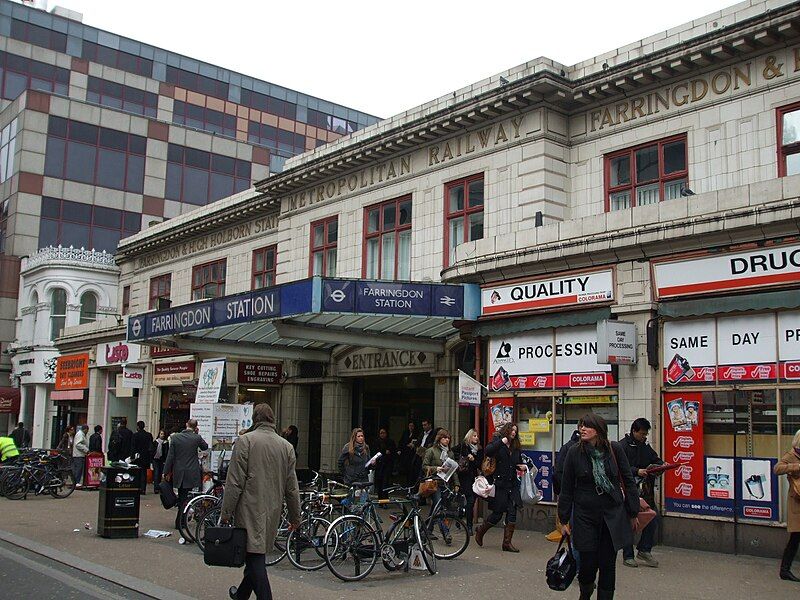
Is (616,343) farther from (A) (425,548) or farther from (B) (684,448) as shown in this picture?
(A) (425,548)

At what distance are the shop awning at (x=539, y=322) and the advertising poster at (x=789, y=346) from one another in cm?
277

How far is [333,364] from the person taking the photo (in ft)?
76.1

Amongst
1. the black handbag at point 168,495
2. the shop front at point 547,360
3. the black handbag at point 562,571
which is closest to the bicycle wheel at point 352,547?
the black handbag at point 562,571

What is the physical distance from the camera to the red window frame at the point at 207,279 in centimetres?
2903

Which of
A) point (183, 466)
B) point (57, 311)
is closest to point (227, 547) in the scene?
point (183, 466)

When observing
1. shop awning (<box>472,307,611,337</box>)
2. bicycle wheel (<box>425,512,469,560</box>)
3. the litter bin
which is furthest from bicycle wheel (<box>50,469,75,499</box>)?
bicycle wheel (<box>425,512,469,560</box>)

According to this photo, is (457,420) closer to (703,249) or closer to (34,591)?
(703,249)

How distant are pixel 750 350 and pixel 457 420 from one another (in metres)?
8.04

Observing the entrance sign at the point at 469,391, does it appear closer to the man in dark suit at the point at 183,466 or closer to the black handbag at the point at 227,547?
the man in dark suit at the point at 183,466

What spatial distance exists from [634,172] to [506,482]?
24.7 ft

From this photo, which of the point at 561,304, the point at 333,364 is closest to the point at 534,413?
the point at 561,304

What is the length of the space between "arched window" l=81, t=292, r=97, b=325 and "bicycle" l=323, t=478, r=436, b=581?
98.1ft

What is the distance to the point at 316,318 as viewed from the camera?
674 inches

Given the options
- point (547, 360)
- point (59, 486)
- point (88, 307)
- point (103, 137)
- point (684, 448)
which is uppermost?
point (103, 137)
